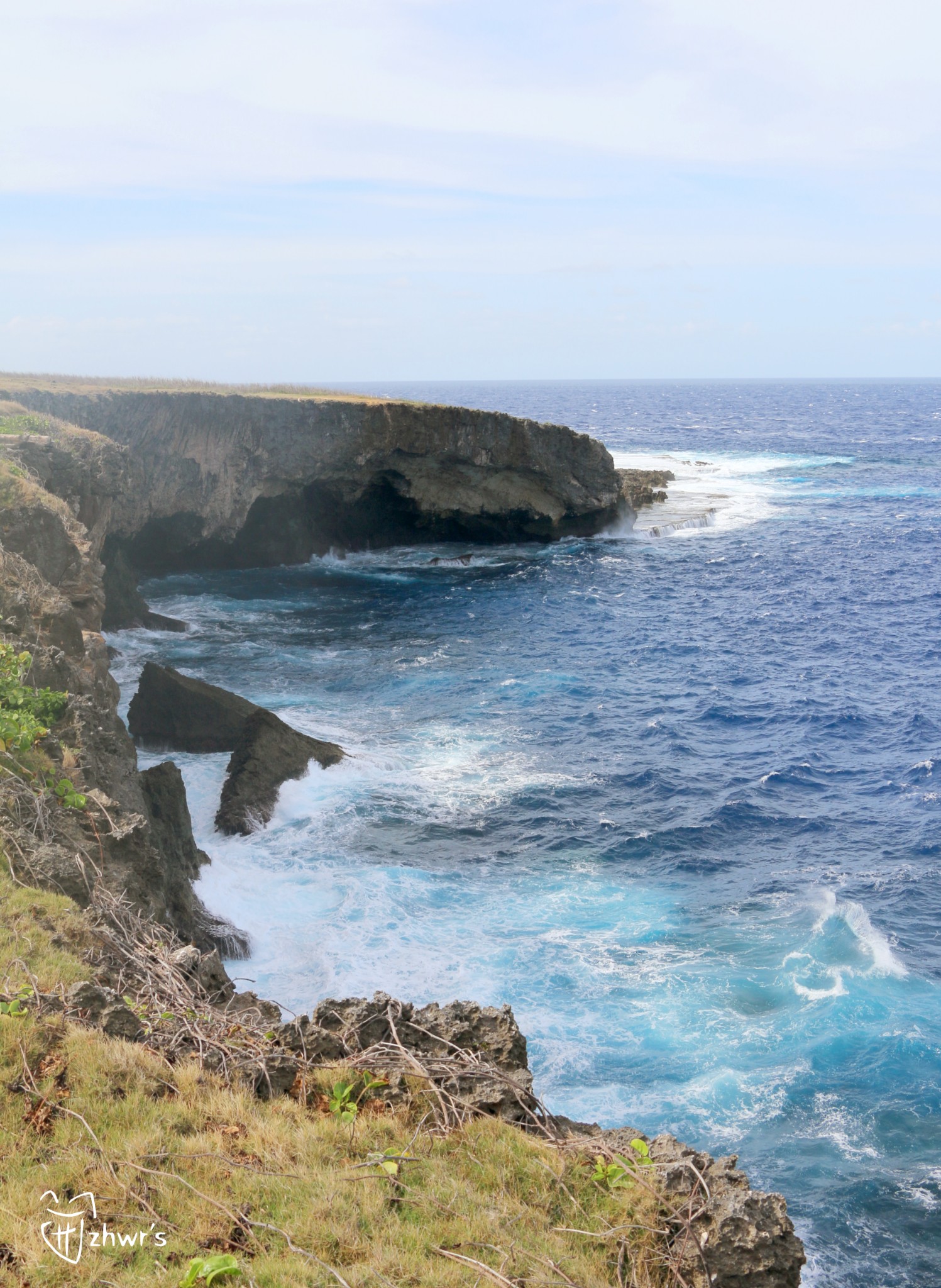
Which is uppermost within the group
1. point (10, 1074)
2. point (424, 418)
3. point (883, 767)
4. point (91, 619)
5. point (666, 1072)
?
point (424, 418)

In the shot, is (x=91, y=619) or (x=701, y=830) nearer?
(x=91, y=619)

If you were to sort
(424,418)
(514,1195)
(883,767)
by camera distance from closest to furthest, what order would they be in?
(514,1195)
(883,767)
(424,418)

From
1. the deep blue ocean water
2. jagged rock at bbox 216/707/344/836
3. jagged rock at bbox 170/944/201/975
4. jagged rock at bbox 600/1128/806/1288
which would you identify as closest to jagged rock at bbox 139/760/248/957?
the deep blue ocean water

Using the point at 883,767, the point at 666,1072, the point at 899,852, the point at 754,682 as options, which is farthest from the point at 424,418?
the point at 666,1072

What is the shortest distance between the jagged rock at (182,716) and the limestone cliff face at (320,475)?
69.7ft

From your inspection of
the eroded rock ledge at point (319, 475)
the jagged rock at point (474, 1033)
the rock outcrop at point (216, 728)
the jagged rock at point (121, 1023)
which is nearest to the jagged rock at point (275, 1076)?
the jagged rock at point (121, 1023)

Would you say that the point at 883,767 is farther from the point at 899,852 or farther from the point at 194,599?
the point at 194,599

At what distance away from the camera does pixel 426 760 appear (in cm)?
2628

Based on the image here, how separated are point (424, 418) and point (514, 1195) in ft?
154

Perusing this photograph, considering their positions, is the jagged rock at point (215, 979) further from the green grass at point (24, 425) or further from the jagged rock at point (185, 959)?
the green grass at point (24, 425)

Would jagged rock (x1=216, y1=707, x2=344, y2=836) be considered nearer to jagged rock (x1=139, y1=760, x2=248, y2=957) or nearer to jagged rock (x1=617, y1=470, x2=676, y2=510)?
jagged rock (x1=139, y1=760, x2=248, y2=957)

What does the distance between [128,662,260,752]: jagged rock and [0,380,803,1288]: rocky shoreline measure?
0.06 meters

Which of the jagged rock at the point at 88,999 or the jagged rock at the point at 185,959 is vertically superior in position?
the jagged rock at the point at 88,999

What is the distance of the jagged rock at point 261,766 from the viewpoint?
73.2 ft
